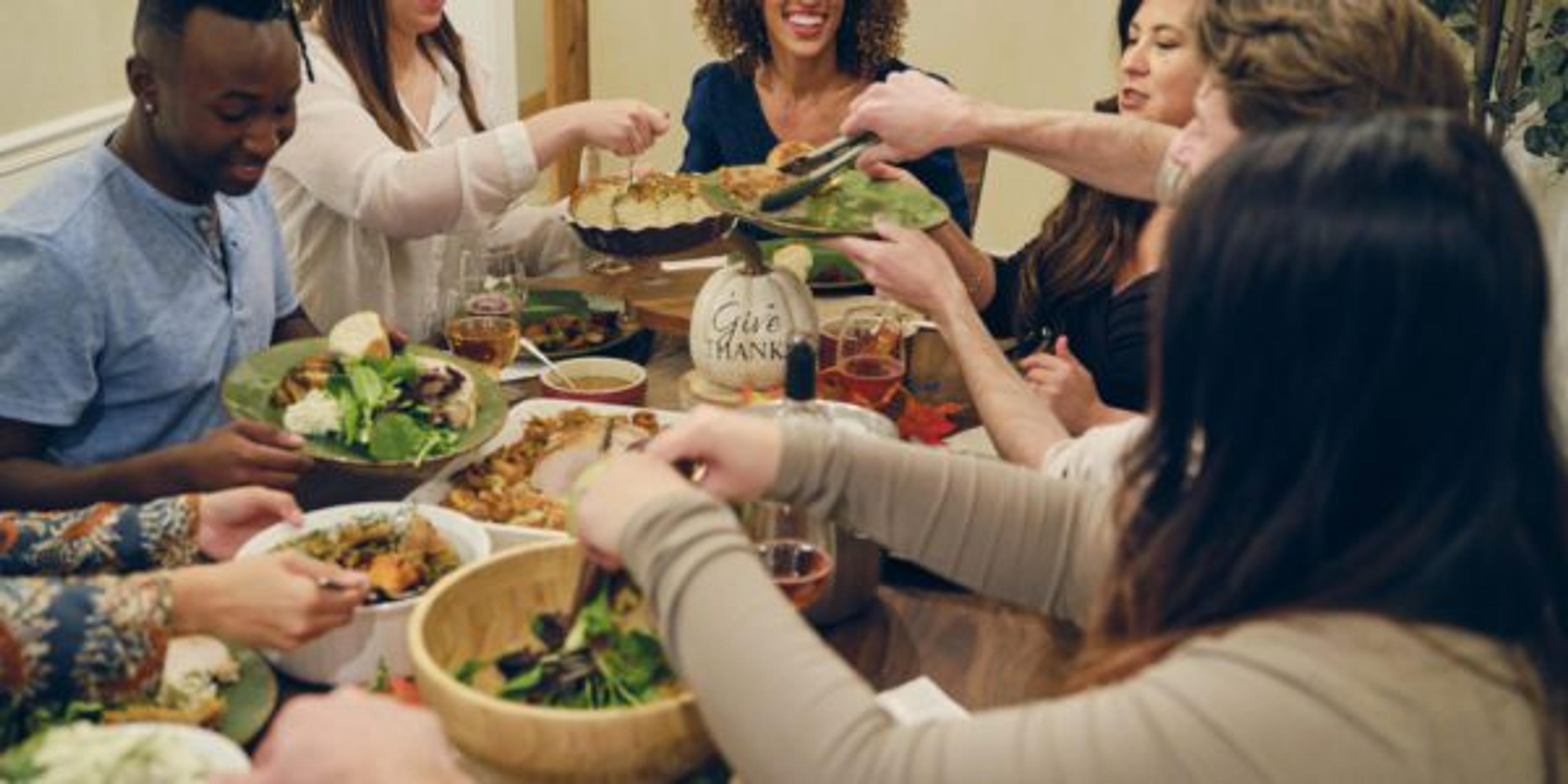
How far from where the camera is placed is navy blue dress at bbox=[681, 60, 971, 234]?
11.4 ft

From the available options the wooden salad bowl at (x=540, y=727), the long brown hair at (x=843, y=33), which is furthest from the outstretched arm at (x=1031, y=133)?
the wooden salad bowl at (x=540, y=727)

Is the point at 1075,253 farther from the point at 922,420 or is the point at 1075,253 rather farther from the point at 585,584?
the point at 585,584

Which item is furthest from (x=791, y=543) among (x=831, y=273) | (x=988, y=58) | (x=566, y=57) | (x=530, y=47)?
(x=530, y=47)

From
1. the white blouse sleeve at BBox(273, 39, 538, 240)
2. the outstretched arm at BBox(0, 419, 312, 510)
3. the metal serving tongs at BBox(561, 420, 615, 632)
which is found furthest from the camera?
the white blouse sleeve at BBox(273, 39, 538, 240)

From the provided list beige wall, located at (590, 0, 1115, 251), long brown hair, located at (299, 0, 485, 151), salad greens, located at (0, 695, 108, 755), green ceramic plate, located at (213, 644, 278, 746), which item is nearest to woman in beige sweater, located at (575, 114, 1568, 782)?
green ceramic plate, located at (213, 644, 278, 746)

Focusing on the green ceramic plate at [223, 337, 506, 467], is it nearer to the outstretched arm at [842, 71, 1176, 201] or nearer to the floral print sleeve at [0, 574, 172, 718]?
the floral print sleeve at [0, 574, 172, 718]

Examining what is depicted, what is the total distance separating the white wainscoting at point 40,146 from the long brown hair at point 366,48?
34.1 inches

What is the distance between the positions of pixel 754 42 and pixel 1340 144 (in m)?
2.72

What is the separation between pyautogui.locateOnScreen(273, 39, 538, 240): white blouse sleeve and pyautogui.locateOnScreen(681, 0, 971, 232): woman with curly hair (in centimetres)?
109

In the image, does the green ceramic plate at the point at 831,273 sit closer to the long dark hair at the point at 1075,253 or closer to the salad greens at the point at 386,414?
the long dark hair at the point at 1075,253

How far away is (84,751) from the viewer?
1.09 m

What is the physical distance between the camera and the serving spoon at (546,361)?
211 centimetres

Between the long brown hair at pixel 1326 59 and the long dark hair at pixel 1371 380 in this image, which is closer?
the long dark hair at pixel 1371 380

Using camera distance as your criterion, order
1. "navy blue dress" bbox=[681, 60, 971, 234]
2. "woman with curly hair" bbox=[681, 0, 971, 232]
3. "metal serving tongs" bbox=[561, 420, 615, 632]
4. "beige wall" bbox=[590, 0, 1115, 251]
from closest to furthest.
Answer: "metal serving tongs" bbox=[561, 420, 615, 632], "woman with curly hair" bbox=[681, 0, 971, 232], "navy blue dress" bbox=[681, 60, 971, 234], "beige wall" bbox=[590, 0, 1115, 251]
